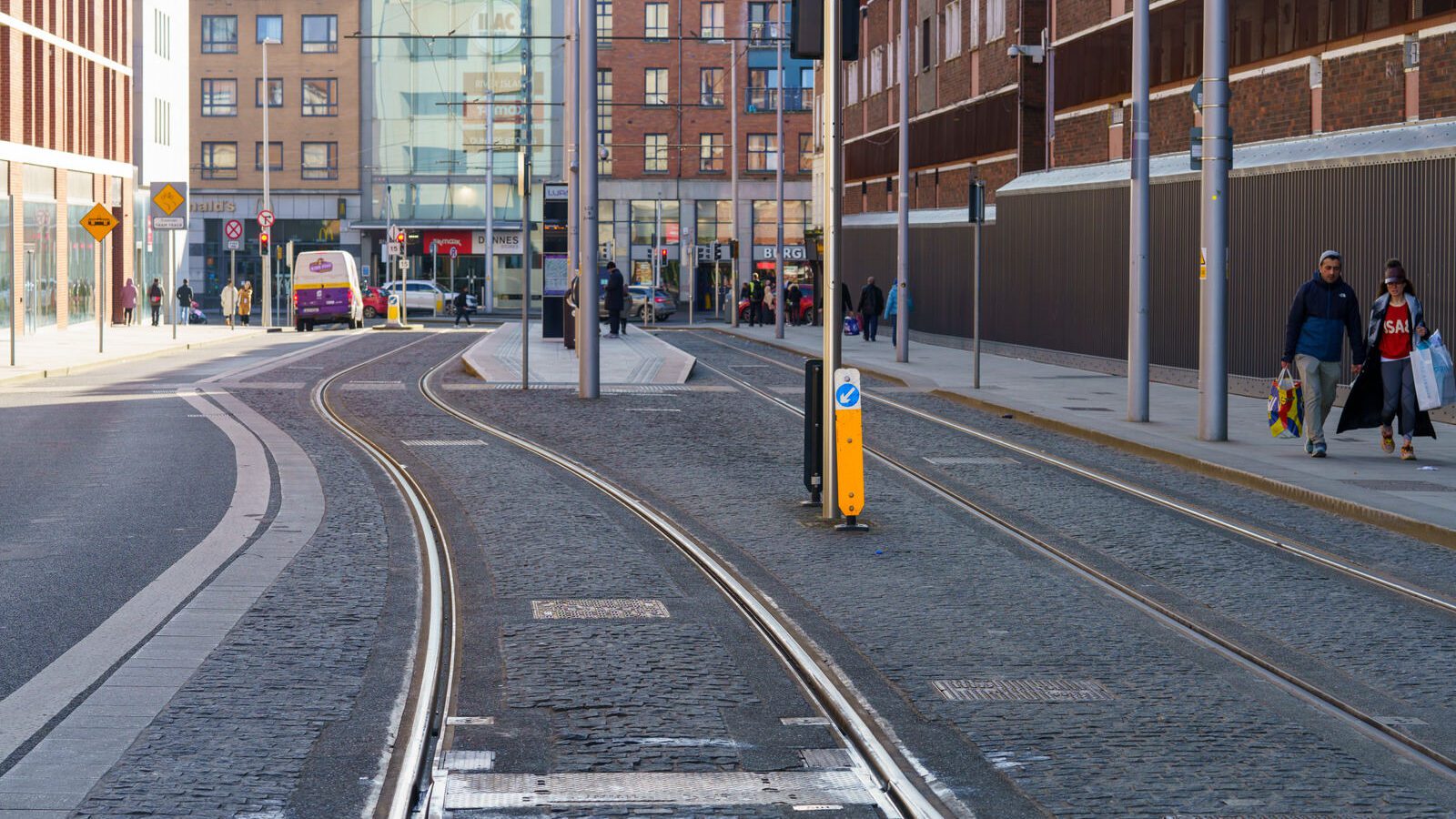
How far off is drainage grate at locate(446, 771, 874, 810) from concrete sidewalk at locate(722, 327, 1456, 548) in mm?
7252

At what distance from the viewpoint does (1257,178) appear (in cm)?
2492

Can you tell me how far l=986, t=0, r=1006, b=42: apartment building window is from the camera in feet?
130

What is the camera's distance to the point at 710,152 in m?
82.0

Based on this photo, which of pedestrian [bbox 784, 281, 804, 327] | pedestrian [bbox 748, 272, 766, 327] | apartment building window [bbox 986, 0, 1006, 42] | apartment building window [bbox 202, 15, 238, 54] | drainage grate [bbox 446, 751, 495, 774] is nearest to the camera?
drainage grate [bbox 446, 751, 495, 774]

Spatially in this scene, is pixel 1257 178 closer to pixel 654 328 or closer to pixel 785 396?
pixel 785 396

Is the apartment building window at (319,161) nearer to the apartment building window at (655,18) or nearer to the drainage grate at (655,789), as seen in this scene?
the apartment building window at (655,18)

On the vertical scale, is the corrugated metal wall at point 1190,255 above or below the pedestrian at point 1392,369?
above

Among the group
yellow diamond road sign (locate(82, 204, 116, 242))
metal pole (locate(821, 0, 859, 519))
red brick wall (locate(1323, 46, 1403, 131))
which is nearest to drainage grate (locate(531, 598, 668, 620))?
metal pole (locate(821, 0, 859, 519))

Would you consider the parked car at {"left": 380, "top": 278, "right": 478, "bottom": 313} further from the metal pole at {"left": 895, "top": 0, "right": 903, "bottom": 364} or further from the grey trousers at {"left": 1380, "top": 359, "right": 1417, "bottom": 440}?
the grey trousers at {"left": 1380, "top": 359, "right": 1417, "bottom": 440}

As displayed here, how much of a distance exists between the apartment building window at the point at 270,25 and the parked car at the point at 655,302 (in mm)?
20847

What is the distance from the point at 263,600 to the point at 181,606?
41 centimetres

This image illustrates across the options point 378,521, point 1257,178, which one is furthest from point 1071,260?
point 378,521

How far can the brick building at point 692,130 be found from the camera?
267ft

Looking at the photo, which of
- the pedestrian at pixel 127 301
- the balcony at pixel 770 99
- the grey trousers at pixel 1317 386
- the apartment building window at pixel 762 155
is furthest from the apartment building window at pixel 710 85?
the grey trousers at pixel 1317 386
